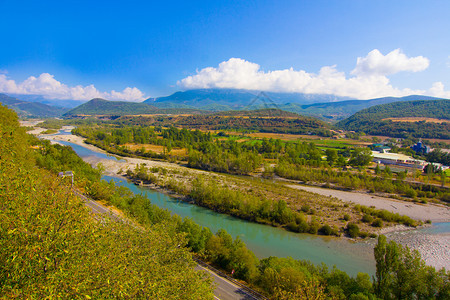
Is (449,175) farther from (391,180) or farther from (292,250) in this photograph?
(292,250)

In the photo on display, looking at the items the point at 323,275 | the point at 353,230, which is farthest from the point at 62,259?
the point at 353,230

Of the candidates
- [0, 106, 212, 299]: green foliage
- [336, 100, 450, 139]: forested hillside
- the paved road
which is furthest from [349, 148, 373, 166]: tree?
[0, 106, 212, 299]: green foliage

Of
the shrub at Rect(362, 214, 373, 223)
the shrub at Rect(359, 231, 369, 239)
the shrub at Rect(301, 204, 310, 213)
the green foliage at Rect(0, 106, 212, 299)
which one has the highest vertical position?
the green foliage at Rect(0, 106, 212, 299)

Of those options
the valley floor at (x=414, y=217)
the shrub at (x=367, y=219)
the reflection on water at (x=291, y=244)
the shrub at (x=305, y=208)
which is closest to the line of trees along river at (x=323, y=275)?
the reflection on water at (x=291, y=244)

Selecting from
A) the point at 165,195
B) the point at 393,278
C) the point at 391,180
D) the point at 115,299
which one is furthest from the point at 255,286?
the point at 391,180

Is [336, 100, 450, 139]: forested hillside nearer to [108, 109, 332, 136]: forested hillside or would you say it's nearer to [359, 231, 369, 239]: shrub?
[108, 109, 332, 136]: forested hillside

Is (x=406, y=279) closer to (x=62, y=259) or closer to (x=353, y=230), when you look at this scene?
(x=353, y=230)

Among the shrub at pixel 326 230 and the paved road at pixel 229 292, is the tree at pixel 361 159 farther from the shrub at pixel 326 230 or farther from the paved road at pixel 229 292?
the paved road at pixel 229 292
